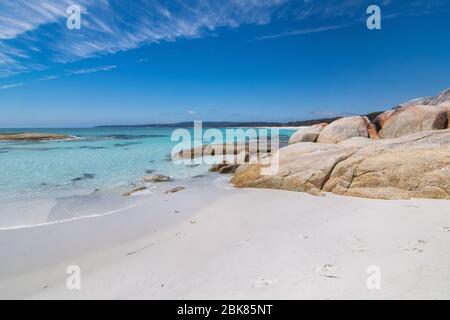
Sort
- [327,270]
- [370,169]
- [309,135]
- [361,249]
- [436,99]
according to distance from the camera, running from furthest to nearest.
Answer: [309,135] → [436,99] → [370,169] → [361,249] → [327,270]

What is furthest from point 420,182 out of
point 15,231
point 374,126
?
point 374,126

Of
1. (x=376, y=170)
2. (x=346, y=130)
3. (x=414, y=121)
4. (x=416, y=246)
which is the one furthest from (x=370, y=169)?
(x=346, y=130)

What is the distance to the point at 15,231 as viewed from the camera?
20.0ft

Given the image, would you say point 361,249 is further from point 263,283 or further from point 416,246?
point 263,283

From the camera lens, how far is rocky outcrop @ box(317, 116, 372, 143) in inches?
608

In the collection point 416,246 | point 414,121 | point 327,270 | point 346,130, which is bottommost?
point 327,270

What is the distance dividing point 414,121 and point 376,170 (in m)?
7.46

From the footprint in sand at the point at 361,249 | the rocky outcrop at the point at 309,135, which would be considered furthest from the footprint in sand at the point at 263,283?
the rocky outcrop at the point at 309,135

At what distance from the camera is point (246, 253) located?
4.12m

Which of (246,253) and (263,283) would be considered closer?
(263,283)

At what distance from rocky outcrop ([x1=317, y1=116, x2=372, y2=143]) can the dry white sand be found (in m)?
9.71

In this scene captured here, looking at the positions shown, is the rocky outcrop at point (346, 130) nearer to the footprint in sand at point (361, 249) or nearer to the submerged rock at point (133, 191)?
the submerged rock at point (133, 191)

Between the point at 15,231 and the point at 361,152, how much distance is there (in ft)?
28.4

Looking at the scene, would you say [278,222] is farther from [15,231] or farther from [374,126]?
[374,126]
